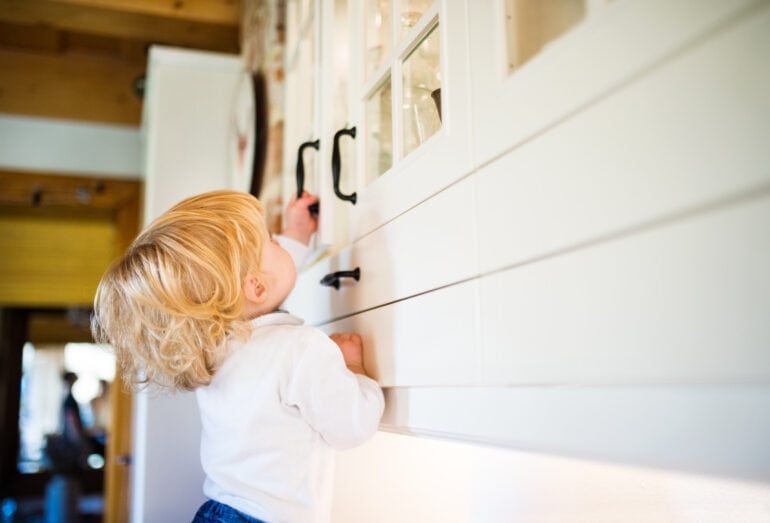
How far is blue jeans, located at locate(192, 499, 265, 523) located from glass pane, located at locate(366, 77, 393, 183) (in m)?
0.61

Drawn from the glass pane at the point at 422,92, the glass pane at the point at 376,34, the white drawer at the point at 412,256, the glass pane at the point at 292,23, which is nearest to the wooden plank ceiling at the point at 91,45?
the glass pane at the point at 292,23

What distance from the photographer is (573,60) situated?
54 centimetres

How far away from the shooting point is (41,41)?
3.44 m

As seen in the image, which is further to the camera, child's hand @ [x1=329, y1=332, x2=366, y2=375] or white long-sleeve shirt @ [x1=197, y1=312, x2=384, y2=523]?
child's hand @ [x1=329, y1=332, x2=366, y2=375]

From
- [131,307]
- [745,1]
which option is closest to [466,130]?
[745,1]

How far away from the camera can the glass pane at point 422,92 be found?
88 cm

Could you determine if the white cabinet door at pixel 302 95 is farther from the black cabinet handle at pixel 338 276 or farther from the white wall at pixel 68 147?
the white wall at pixel 68 147

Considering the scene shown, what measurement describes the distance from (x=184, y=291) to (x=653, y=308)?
0.74m

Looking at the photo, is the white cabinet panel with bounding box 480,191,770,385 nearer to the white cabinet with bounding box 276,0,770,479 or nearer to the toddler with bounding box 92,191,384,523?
the white cabinet with bounding box 276,0,770,479

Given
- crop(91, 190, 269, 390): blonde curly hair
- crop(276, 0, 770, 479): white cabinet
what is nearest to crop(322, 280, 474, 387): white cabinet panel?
crop(276, 0, 770, 479): white cabinet

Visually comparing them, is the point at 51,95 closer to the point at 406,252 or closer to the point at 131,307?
the point at 131,307

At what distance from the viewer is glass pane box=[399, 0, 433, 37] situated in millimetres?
924

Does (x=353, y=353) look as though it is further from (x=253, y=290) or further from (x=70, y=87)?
(x=70, y=87)

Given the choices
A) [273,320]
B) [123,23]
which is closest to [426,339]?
[273,320]
